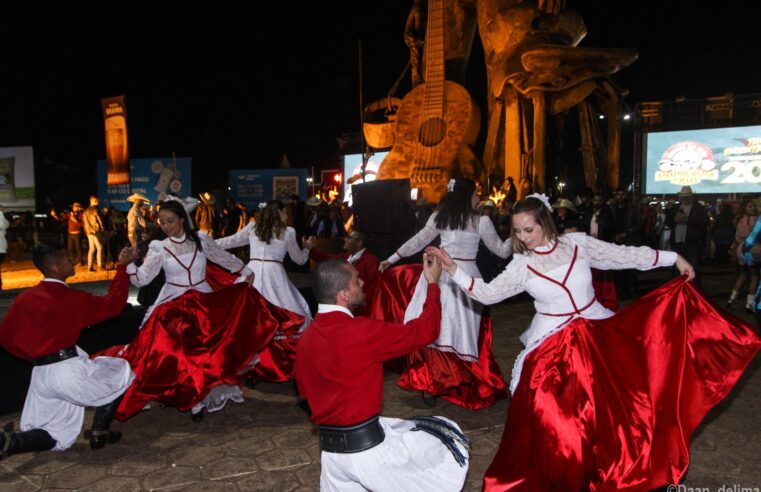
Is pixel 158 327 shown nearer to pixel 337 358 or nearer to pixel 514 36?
pixel 337 358

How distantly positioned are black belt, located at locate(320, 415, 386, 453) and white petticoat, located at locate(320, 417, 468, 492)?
0.07 feet

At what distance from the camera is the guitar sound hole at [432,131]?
51.4 feet

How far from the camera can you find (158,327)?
15.6 feet

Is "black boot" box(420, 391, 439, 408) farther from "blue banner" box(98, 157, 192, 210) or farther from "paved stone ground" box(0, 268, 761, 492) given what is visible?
"blue banner" box(98, 157, 192, 210)

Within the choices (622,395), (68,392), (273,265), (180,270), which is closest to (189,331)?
(180,270)

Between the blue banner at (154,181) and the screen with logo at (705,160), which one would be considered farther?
the screen with logo at (705,160)

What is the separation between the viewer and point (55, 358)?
13.1 feet

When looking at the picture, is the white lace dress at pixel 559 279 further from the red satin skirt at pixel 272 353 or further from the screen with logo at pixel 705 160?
the screen with logo at pixel 705 160

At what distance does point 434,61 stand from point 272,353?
11.9 metres

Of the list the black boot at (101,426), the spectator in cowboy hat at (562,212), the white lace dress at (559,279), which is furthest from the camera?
the spectator in cowboy hat at (562,212)

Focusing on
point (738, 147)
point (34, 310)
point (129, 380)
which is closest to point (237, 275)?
point (129, 380)

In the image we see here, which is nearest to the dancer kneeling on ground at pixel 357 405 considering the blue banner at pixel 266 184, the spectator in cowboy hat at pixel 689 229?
the spectator in cowboy hat at pixel 689 229

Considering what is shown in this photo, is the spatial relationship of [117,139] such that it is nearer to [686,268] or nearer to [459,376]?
[459,376]

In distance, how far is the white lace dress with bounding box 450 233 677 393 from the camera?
3.34 metres
